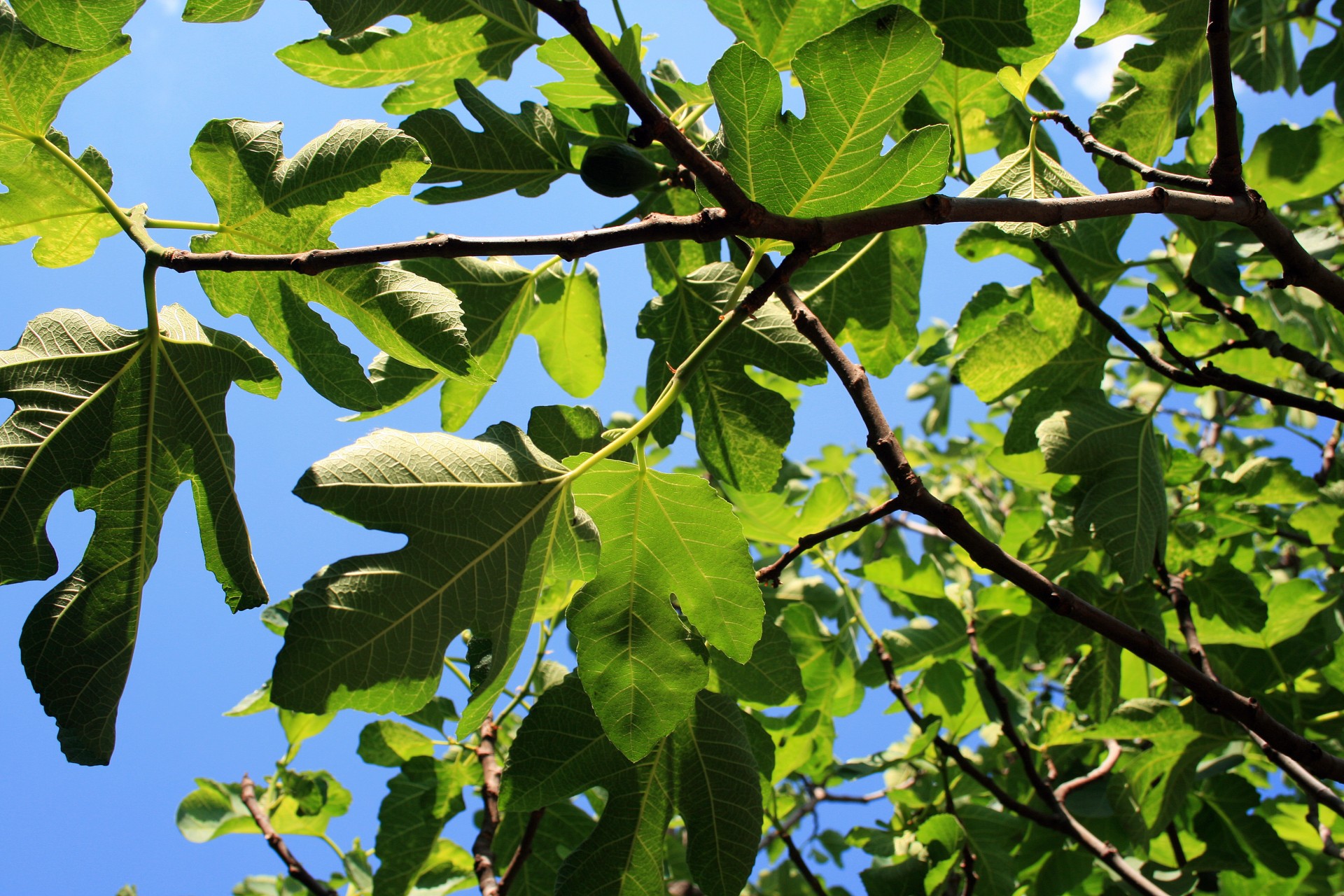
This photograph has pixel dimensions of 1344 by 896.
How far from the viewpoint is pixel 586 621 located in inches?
48.8

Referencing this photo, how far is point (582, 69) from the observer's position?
5.33ft

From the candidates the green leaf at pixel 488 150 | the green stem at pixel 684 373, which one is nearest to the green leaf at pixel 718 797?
the green stem at pixel 684 373

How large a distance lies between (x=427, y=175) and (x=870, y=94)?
804 millimetres

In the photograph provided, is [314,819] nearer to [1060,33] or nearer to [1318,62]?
[1060,33]

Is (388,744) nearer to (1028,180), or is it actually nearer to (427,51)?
(427,51)

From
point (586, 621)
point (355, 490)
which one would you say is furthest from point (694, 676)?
point (355, 490)

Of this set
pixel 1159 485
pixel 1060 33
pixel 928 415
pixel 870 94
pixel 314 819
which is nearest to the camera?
pixel 870 94

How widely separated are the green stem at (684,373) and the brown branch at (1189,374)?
78cm

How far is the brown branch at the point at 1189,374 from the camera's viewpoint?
1563mm

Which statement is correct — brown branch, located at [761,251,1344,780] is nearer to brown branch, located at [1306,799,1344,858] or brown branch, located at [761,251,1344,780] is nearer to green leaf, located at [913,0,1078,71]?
green leaf, located at [913,0,1078,71]

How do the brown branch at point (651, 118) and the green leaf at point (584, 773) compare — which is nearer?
the brown branch at point (651, 118)

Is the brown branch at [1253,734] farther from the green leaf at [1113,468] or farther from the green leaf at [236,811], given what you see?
the green leaf at [236,811]

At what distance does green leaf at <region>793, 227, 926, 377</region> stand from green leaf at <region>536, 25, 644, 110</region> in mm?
612

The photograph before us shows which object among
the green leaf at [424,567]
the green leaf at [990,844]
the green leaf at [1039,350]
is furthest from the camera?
the green leaf at [990,844]
